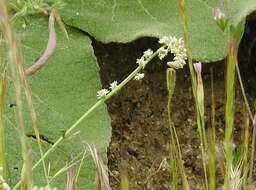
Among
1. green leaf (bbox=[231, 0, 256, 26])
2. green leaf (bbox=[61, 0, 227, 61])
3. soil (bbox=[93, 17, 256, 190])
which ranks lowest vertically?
soil (bbox=[93, 17, 256, 190])

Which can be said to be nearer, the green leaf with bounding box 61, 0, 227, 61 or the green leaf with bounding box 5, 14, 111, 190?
the green leaf with bounding box 5, 14, 111, 190

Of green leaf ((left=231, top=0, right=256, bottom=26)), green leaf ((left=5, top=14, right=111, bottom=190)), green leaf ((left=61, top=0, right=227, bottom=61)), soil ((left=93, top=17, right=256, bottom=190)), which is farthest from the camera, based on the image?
soil ((left=93, top=17, right=256, bottom=190))

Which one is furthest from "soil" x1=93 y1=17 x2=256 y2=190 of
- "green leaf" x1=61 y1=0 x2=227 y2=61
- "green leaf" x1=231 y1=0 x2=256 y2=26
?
"green leaf" x1=231 y1=0 x2=256 y2=26

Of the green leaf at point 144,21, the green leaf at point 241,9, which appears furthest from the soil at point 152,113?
the green leaf at point 241,9

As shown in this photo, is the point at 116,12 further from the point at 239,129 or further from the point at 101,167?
the point at 101,167

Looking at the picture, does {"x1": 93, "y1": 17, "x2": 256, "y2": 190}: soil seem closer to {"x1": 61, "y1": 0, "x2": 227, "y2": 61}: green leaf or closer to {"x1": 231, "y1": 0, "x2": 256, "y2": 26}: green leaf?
{"x1": 61, "y1": 0, "x2": 227, "y2": 61}: green leaf

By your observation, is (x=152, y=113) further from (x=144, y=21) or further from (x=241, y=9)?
(x=241, y=9)

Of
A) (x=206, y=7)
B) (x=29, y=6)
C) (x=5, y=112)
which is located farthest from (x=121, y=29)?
(x=29, y=6)

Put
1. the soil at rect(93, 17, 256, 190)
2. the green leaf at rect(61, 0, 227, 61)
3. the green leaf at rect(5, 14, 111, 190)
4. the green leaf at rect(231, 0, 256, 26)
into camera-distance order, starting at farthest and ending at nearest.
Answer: the soil at rect(93, 17, 256, 190) → the green leaf at rect(61, 0, 227, 61) → the green leaf at rect(231, 0, 256, 26) → the green leaf at rect(5, 14, 111, 190)
